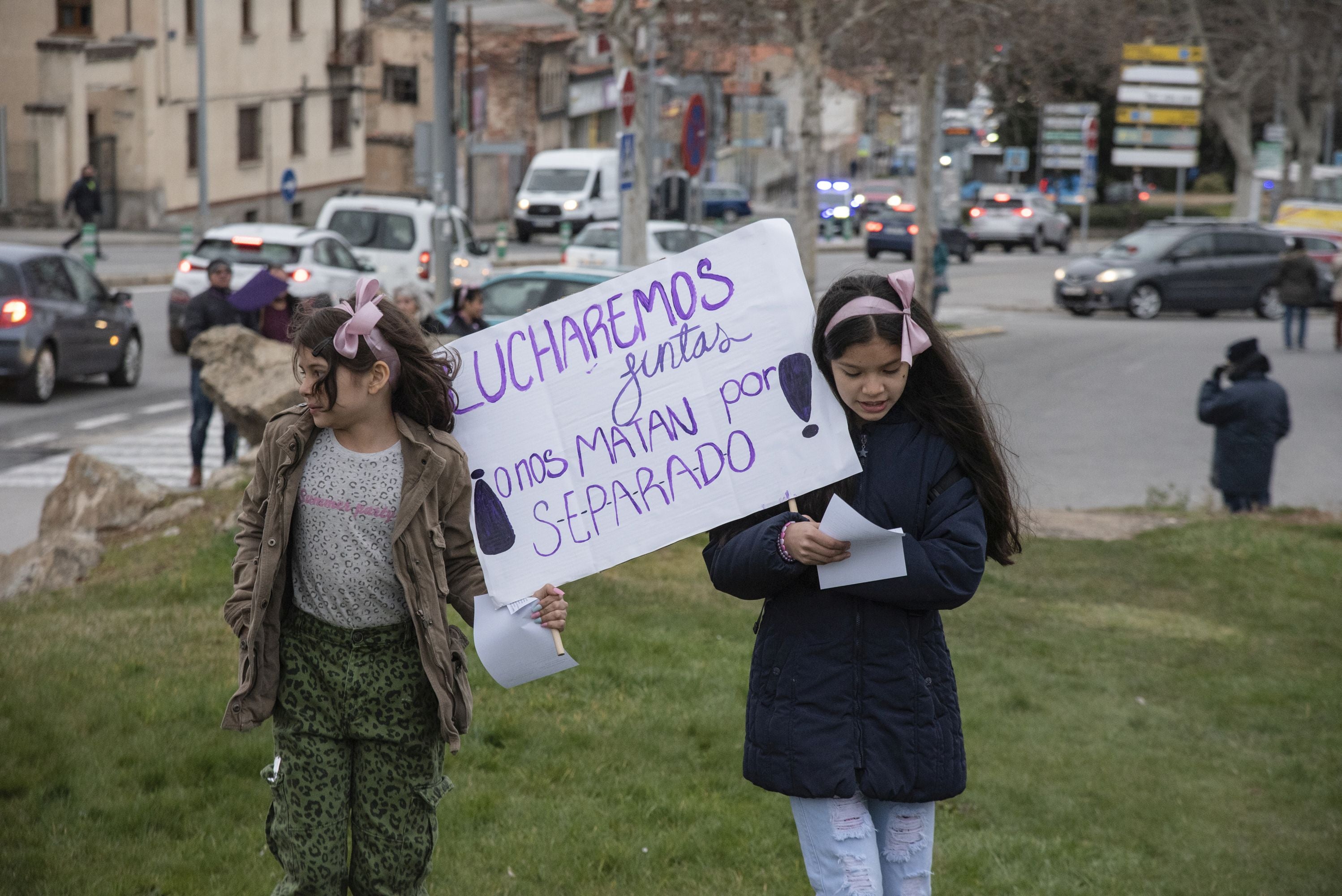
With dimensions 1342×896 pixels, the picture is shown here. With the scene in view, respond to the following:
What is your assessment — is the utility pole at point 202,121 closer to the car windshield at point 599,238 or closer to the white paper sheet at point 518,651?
the car windshield at point 599,238

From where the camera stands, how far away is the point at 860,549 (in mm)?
3020

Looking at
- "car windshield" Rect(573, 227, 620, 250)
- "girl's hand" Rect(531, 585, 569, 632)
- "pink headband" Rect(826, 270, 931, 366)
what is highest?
"pink headband" Rect(826, 270, 931, 366)

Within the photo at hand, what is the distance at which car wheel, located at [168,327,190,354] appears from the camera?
20.7m

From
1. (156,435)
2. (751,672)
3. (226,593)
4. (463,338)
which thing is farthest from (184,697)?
(156,435)

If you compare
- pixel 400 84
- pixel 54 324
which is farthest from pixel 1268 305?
pixel 400 84

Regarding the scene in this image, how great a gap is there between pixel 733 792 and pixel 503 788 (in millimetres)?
773

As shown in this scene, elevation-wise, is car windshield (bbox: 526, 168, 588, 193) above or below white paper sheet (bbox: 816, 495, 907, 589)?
below

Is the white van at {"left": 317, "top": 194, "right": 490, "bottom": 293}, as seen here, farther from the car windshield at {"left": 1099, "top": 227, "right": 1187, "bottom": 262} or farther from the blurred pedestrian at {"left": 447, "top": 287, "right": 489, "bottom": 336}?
the car windshield at {"left": 1099, "top": 227, "right": 1187, "bottom": 262}

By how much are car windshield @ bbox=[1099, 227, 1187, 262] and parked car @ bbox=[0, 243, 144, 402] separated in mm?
20237

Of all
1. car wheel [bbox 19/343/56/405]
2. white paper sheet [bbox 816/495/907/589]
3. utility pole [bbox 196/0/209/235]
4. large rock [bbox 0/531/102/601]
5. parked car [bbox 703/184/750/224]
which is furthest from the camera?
parked car [bbox 703/184/750/224]

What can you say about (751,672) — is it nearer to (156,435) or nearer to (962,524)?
(962,524)

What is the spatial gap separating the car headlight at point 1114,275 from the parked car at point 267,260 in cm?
1600

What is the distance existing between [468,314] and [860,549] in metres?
10.1

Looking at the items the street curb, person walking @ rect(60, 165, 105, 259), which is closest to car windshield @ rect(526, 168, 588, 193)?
person walking @ rect(60, 165, 105, 259)
